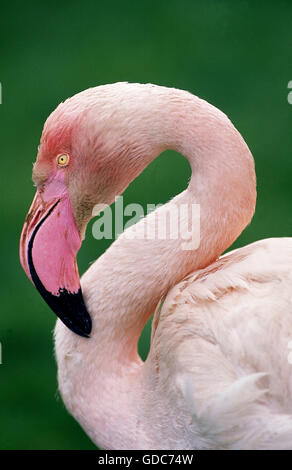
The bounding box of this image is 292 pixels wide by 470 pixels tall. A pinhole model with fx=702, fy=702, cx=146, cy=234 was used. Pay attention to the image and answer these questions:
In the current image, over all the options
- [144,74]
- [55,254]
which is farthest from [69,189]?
[144,74]

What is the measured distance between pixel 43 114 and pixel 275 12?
1679 millimetres

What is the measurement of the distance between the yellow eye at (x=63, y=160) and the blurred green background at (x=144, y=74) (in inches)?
58.3

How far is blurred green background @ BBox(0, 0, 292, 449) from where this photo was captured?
3574 mm

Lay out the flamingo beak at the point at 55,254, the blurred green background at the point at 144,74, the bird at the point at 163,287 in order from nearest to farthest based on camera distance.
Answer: the bird at the point at 163,287, the flamingo beak at the point at 55,254, the blurred green background at the point at 144,74

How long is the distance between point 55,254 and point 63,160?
0.77 ft

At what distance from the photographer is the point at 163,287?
1807 millimetres

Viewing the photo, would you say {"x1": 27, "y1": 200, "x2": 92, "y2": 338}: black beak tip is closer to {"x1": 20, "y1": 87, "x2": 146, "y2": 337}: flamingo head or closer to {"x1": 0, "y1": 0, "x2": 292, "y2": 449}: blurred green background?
{"x1": 20, "y1": 87, "x2": 146, "y2": 337}: flamingo head

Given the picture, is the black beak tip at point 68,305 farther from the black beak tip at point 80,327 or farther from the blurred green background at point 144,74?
the blurred green background at point 144,74

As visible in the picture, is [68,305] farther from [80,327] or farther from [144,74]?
[144,74]

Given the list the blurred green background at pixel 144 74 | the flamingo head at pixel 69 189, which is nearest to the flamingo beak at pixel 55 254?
the flamingo head at pixel 69 189

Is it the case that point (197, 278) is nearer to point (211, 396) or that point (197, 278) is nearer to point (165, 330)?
point (165, 330)

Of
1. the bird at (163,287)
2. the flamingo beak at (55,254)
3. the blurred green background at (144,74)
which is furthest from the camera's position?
the blurred green background at (144,74)

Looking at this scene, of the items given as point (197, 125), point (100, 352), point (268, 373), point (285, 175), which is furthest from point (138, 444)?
point (285, 175)

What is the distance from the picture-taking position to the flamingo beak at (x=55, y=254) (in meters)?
1.75
